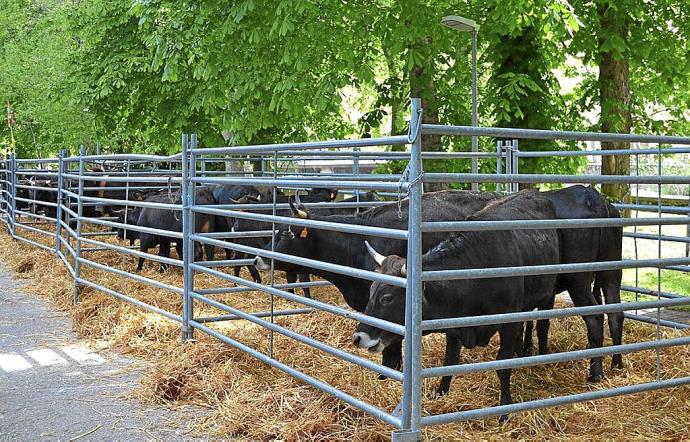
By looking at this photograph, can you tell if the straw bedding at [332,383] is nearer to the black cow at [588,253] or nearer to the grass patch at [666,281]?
the black cow at [588,253]

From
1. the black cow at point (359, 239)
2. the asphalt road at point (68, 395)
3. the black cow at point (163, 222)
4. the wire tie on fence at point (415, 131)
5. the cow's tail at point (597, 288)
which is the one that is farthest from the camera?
the black cow at point (163, 222)

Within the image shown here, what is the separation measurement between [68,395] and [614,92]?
10891 millimetres

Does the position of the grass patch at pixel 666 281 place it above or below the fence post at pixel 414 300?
below

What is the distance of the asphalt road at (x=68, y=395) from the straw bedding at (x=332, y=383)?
21cm

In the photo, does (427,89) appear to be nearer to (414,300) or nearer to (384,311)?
(384,311)

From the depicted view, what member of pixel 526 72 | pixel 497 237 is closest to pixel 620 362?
pixel 497 237

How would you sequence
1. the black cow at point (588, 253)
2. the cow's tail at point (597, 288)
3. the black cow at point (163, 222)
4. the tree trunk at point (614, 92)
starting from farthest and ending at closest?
1. the black cow at point (163, 222)
2. the tree trunk at point (614, 92)
3. the cow's tail at point (597, 288)
4. the black cow at point (588, 253)


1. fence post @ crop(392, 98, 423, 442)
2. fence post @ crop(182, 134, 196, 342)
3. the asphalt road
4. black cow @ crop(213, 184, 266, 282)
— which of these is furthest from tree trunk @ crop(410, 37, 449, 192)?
fence post @ crop(392, 98, 423, 442)

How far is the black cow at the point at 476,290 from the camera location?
5160 mm

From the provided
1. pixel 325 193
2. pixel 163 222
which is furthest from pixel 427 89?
pixel 163 222

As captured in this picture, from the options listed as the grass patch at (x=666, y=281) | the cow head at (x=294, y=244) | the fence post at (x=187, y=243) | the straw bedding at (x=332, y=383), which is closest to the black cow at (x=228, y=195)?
the straw bedding at (x=332, y=383)

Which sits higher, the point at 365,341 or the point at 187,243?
the point at 187,243

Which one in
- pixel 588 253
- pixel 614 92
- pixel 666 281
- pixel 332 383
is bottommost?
pixel 666 281

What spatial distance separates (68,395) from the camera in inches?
258
